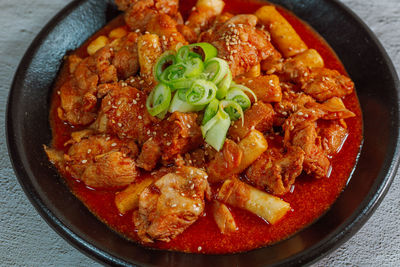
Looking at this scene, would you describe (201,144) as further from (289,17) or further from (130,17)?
(289,17)

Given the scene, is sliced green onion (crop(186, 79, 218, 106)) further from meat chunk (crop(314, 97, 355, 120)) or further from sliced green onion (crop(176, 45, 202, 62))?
meat chunk (crop(314, 97, 355, 120))

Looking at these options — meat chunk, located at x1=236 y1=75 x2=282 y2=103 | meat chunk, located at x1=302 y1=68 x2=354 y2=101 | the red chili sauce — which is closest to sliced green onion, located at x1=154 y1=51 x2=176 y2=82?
meat chunk, located at x1=236 y1=75 x2=282 y2=103

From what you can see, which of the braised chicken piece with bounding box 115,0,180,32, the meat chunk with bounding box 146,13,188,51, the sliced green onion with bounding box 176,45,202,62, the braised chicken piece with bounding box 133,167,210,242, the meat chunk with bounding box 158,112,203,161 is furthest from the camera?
Result: the braised chicken piece with bounding box 115,0,180,32

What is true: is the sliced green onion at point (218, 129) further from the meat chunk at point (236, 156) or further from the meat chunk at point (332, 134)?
the meat chunk at point (332, 134)

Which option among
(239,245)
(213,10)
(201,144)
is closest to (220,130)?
(201,144)

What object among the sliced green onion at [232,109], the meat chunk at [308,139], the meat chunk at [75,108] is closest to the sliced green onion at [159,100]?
the sliced green onion at [232,109]

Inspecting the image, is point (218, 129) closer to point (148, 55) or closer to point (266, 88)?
point (266, 88)
